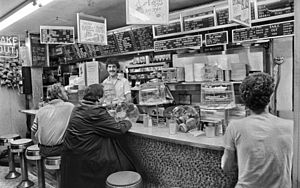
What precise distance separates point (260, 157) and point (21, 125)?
276 inches

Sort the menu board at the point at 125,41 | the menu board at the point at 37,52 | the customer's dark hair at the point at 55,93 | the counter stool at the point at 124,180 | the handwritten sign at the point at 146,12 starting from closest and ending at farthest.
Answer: the counter stool at the point at 124,180 → the handwritten sign at the point at 146,12 → the customer's dark hair at the point at 55,93 → the menu board at the point at 125,41 → the menu board at the point at 37,52

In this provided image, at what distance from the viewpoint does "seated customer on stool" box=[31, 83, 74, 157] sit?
11.3 ft

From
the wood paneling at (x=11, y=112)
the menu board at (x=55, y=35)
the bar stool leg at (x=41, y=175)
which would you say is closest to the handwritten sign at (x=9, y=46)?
the wood paneling at (x=11, y=112)

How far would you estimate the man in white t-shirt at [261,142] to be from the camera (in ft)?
5.42

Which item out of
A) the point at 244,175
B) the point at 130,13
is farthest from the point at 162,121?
the point at 244,175

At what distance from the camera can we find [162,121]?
128 inches

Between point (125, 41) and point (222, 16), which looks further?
point (125, 41)

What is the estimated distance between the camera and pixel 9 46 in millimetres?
6973

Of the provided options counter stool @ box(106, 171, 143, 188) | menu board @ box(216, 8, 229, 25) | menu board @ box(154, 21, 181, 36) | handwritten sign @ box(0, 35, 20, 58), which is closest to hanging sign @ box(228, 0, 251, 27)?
menu board @ box(216, 8, 229, 25)

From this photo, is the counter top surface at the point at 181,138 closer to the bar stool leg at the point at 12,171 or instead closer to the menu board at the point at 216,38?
the menu board at the point at 216,38

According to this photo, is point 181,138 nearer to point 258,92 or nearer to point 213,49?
point 258,92

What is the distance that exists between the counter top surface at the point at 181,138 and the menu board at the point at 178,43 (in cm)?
199

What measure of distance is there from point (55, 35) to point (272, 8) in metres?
3.92

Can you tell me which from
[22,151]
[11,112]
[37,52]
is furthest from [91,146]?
[11,112]
